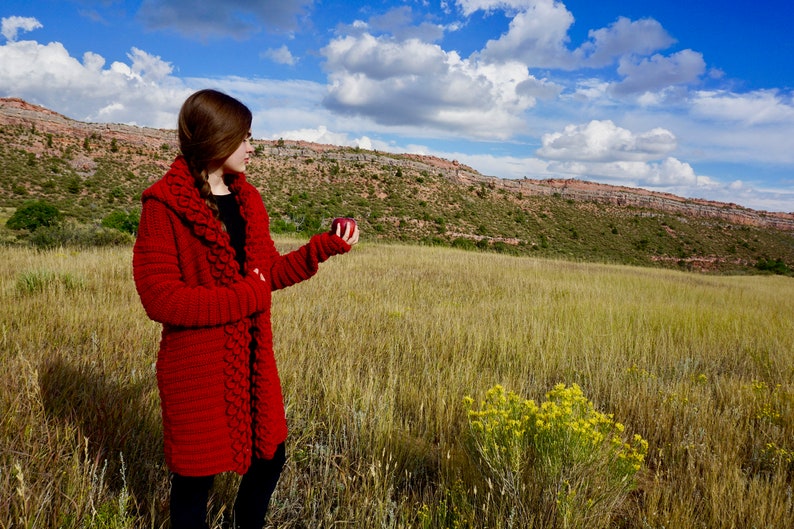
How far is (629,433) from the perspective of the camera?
10.2 ft

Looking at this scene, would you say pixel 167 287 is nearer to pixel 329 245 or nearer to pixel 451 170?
pixel 329 245

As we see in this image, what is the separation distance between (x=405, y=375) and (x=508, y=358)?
1205 mm

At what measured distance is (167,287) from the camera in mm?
1414

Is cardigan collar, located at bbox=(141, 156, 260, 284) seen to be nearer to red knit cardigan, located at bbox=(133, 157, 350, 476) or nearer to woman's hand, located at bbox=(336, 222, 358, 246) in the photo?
red knit cardigan, located at bbox=(133, 157, 350, 476)

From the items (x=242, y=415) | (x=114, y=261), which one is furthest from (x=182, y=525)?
(x=114, y=261)

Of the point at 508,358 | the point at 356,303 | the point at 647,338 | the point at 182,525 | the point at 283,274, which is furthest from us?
the point at 356,303

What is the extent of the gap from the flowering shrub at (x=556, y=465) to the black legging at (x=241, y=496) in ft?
3.16

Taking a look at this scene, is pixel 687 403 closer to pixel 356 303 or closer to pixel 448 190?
pixel 356 303

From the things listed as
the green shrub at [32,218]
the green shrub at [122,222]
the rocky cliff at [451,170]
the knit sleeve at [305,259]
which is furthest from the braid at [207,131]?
the rocky cliff at [451,170]

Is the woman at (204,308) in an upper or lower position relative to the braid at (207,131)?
lower

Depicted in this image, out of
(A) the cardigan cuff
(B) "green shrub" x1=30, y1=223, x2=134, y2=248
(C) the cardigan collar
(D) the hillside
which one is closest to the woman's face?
(C) the cardigan collar

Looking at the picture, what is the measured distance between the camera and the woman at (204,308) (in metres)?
1.44

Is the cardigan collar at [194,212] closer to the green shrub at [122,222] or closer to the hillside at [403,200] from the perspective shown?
the green shrub at [122,222]

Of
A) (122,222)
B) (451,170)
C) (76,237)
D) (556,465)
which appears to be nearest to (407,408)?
(556,465)
